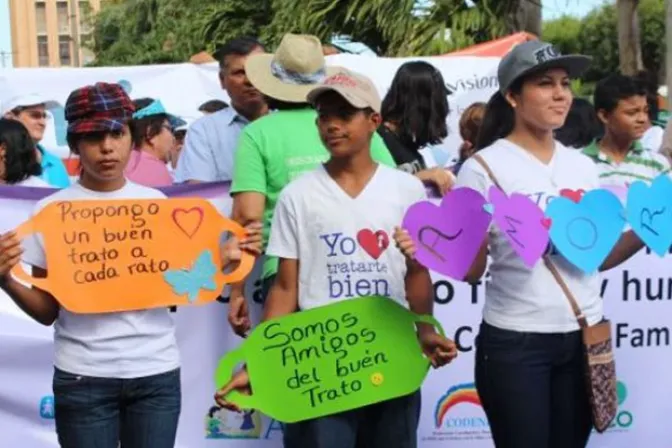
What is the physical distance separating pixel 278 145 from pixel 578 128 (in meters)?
2.13

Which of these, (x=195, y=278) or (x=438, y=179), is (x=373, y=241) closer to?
(x=195, y=278)

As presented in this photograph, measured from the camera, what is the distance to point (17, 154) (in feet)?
17.4

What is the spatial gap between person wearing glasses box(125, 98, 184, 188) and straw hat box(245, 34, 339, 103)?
1.27m

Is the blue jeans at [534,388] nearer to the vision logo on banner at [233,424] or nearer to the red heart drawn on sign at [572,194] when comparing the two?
the red heart drawn on sign at [572,194]

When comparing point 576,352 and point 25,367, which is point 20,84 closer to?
point 25,367

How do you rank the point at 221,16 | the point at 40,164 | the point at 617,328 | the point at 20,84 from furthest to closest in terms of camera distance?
the point at 221,16 → the point at 20,84 → the point at 40,164 → the point at 617,328

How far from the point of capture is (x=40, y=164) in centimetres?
562

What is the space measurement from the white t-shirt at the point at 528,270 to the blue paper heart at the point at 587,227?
61mm

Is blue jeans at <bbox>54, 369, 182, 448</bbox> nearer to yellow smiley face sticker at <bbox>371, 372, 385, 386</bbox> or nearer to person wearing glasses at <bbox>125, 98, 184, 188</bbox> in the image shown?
yellow smiley face sticker at <bbox>371, 372, 385, 386</bbox>

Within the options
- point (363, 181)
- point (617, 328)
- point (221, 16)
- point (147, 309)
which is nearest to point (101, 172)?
point (147, 309)

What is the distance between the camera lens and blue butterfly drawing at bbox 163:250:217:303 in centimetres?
356

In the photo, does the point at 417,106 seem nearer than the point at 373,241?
No

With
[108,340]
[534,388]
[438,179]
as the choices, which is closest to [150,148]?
[438,179]

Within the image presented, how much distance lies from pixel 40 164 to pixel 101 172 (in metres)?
2.26
